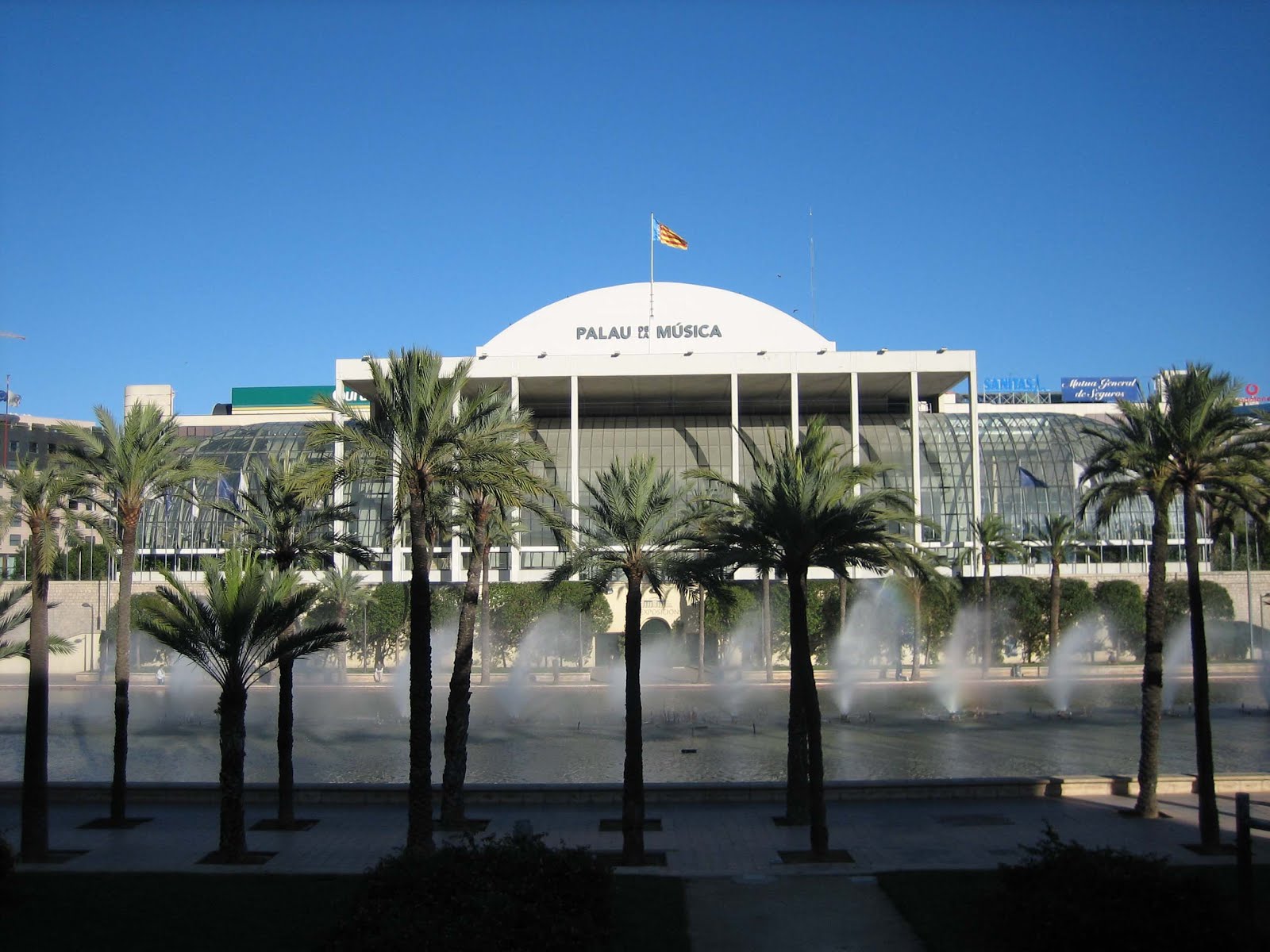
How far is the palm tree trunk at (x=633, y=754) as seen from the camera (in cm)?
1838

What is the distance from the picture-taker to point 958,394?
308 feet

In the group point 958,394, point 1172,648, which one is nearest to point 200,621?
point 1172,648

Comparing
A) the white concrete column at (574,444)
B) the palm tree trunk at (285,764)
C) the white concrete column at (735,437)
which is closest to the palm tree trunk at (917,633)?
the white concrete column at (735,437)

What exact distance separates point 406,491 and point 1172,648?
174 feet

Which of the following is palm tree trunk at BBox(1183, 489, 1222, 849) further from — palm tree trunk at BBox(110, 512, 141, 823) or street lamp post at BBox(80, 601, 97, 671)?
street lamp post at BBox(80, 601, 97, 671)

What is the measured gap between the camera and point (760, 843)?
19.7 meters

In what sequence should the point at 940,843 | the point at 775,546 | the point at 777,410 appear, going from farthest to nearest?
the point at 777,410
the point at 775,546
the point at 940,843

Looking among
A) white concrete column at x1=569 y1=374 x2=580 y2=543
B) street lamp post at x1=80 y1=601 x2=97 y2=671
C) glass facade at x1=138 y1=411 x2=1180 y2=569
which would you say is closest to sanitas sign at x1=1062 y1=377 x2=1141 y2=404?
glass facade at x1=138 y1=411 x2=1180 y2=569

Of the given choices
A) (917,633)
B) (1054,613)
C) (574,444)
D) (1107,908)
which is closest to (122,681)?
(1107,908)

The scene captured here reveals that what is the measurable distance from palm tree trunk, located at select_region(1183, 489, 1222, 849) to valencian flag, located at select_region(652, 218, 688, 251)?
49422 millimetres

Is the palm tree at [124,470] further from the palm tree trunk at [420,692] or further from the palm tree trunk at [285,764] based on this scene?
the palm tree trunk at [420,692]

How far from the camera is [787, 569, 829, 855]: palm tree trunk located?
1834cm

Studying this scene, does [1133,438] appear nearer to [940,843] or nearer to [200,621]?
[940,843]

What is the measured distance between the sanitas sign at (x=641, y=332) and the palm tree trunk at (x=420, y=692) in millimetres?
52407
